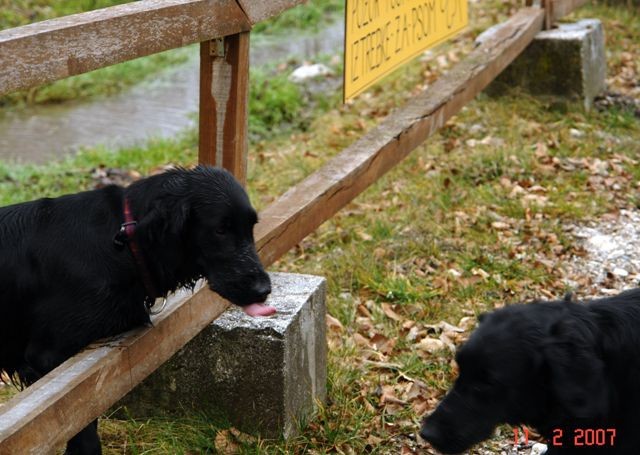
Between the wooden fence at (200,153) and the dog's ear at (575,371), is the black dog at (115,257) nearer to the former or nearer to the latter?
the wooden fence at (200,153)

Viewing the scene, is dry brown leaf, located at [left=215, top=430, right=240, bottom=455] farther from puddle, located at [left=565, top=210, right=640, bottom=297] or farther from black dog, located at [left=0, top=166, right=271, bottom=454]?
puddle, located at [left=565, top=210, right=640, bottom=297]

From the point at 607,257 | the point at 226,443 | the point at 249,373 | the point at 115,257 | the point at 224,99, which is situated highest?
the point at 224,99

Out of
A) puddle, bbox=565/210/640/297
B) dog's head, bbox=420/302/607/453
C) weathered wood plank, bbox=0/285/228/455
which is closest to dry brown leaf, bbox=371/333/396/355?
A: puddle, bbox=565/210/640/297

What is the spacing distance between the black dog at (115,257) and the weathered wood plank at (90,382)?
0.09 metres

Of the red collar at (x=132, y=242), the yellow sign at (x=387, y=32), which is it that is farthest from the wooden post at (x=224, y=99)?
the yellow sign at (x=387, y=32)

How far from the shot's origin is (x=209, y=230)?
9.73 ft

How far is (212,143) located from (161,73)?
7.97m

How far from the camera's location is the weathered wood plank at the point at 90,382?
2607mm

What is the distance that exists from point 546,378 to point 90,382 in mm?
1361

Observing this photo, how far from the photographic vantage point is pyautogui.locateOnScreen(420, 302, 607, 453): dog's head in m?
2.64

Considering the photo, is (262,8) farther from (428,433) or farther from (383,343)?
(428,433)
